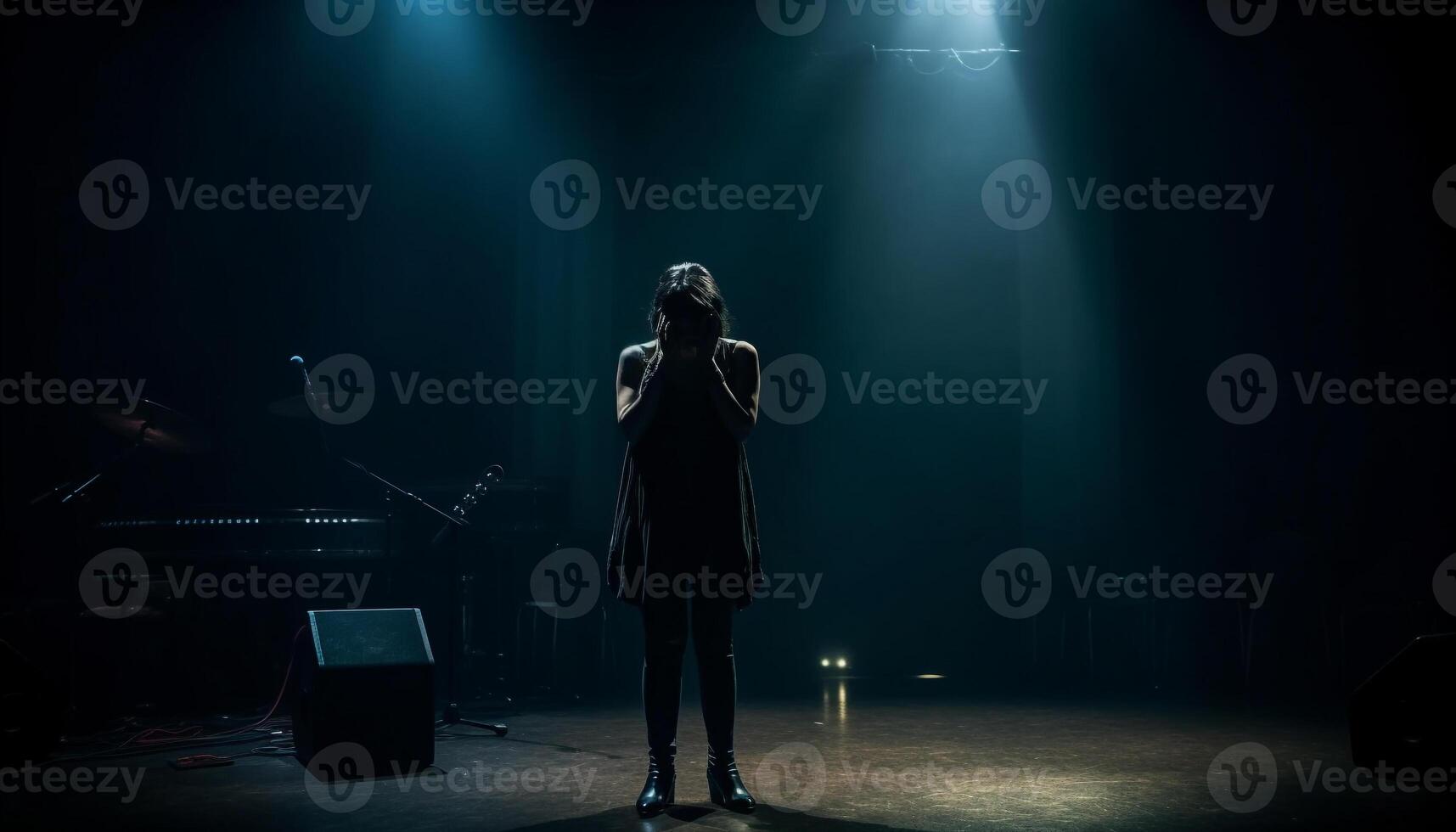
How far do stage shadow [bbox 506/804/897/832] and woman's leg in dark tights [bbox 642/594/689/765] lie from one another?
6.2 inches

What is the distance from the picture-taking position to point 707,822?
2836mm

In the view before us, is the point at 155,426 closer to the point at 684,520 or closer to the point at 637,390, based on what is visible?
the point at 637,390

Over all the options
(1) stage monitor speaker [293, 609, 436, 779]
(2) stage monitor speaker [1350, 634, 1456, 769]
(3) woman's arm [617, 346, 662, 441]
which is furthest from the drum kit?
(2) stage monitor speaker [1350, 634, 1456, 769]

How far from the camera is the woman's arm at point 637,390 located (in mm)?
2896

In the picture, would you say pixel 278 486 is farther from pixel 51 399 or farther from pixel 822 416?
pixel 822 416

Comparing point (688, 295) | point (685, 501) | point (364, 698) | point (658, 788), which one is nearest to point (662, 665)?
point (658, 788)

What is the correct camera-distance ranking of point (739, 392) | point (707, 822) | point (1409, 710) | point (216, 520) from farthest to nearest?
point (216, 520) → point (739, 392) → point (707, 822) → point (1409, 710)

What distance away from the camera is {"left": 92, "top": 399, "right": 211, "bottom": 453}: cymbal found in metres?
4.64

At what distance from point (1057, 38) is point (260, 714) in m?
6.42

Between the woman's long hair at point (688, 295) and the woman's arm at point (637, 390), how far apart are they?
4.0 inches

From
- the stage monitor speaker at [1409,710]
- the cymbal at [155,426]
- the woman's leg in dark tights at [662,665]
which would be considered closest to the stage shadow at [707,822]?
the woman's leg in dark tights at [662,665]

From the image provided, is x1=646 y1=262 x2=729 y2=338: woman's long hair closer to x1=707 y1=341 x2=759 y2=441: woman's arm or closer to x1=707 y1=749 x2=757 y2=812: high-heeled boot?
x1=707 y1=341 x2=759 y2=441: woman's arm

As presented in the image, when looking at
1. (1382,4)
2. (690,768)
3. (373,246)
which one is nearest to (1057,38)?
(1382,4)

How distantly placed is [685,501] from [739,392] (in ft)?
1.12
